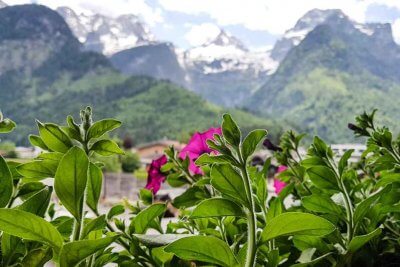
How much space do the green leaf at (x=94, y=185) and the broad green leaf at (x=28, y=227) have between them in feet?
0.27

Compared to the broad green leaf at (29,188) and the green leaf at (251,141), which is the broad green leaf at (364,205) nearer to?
the green leaf at (251,141)

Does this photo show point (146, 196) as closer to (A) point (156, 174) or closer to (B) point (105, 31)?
(A) point (156, 174)

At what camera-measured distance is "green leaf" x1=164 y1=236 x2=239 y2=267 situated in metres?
0.31

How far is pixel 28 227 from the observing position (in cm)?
30

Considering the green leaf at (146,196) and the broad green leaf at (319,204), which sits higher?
the broad green leaf at (319,204)

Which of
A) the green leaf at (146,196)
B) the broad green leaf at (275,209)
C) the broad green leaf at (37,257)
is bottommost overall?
the green leaf at (146,196)

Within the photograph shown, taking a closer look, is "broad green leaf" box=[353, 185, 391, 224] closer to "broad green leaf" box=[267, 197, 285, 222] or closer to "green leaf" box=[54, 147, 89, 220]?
"broad green leaf" box=[267, 197, 285, 222]

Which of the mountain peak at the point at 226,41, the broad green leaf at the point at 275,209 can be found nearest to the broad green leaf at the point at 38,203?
the broad green leaf at the point at 275,209

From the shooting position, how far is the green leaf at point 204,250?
1.01ft

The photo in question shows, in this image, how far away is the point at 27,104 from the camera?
7788cm

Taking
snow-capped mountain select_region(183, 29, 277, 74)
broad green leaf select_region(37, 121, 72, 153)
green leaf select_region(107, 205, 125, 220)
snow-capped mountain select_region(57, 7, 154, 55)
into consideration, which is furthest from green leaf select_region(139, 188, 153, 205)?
snow-capped mountain select_region(183, 29, 277, 74)

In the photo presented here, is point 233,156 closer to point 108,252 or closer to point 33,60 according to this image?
point 108,252

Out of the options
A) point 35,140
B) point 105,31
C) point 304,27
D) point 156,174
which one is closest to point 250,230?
point 35,140

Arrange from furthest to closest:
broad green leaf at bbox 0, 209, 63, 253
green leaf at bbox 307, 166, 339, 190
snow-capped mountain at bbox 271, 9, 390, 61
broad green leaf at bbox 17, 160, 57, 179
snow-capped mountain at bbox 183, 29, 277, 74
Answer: snow-capped mountain at bbox 183, 29, 277, 74, snow-capped mountain at bbox 271, 9, 390, 61, green leaf at bbox 307, 166, 339, 190, broad green leaf at bbox 17, 160, 57, 179, broad green leaf at bbox 0, 209, 63, 253
